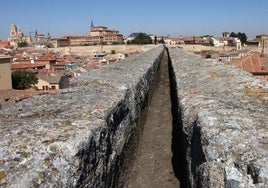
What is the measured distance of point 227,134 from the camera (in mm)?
1913

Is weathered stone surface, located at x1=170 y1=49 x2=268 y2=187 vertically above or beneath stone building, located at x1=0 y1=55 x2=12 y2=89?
above

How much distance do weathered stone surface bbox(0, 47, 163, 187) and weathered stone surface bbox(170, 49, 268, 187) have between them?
60 centimetres

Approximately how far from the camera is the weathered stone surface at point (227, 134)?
5.26ft

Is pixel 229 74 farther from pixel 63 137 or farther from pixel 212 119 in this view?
pixel 63 137

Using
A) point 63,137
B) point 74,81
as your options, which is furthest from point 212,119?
point 74,81

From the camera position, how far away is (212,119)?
2.19 m

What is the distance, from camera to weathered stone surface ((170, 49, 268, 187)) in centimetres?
160

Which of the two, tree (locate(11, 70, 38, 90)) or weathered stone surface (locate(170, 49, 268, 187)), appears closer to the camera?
weathered stone surface (locate(170, 49, 268, 187))

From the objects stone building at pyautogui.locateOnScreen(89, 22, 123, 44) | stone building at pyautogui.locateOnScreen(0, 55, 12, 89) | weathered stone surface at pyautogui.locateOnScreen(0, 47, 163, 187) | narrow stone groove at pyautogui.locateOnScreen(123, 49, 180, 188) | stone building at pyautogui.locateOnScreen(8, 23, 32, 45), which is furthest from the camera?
stone building at pyautogui.locateOnScreen(8, 23, 32, 45)

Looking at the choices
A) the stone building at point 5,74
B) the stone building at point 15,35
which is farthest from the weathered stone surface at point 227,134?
the stone building at point 15,35

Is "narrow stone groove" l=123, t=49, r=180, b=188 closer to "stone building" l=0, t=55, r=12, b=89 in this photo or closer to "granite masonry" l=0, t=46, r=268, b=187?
"granite masonry" l=0, t=46, r=268, b=187

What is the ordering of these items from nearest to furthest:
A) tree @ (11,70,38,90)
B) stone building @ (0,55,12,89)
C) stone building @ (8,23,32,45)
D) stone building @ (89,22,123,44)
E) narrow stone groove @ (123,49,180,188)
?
narrow stone groove @ (123,49,180,188) < stone building @ (0,55,12,89) < tree @ (11,70,38,90) < stone building @ (89,22,123,44) < stone building @ (8,23,32,45)

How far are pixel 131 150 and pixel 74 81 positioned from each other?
3.62 feet

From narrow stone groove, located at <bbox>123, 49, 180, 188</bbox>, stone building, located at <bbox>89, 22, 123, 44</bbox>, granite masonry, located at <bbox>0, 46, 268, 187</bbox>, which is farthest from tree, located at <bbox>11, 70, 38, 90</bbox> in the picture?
stone building, located at <bbox>89, 22, 123, 44</bbox>
